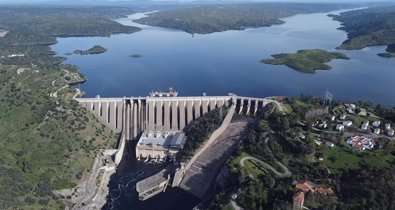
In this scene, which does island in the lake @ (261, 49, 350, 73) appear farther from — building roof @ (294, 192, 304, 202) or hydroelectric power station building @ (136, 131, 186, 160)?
building roof @ (294, 192, 304, 202)

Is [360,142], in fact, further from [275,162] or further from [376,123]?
[275,162]

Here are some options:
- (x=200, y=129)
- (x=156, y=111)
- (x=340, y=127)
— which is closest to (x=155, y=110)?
(x=156, y=111)

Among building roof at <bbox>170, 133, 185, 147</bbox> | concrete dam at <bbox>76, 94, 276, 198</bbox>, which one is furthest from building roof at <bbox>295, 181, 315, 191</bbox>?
building roof at <bbox>170, 133, 185, 147</bbox>

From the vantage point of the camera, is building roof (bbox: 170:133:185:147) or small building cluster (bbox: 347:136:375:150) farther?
building roof (bbox: 170:133:185:147)

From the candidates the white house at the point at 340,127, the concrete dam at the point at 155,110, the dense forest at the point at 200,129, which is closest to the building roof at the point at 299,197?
the white house at the point at 340,127

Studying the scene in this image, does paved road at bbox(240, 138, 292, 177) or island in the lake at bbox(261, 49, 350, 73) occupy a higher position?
island in the lake at bbox(261, 49, 350, 73)

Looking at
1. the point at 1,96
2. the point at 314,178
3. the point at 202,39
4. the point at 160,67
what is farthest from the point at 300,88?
the point at 202,39

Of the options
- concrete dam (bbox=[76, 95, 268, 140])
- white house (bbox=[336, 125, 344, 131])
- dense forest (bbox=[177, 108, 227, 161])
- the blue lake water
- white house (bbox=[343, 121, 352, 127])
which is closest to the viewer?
white house (bbox=[336, 125, 344, 131])
